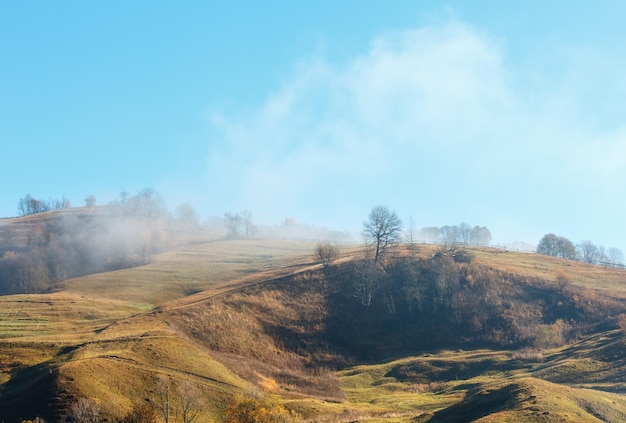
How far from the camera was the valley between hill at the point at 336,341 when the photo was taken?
152 ft

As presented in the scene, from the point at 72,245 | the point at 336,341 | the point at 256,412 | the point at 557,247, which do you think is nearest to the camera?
the point at 256,412

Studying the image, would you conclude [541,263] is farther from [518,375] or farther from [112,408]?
[112,408]

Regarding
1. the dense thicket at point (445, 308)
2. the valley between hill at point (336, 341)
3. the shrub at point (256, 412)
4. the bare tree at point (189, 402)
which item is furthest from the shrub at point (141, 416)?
the dense thicket at point (445, 308)

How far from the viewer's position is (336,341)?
89.0 meters

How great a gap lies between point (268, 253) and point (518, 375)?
353 ft

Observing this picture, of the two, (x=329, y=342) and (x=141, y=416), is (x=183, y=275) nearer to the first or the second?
(x=329, y=342)

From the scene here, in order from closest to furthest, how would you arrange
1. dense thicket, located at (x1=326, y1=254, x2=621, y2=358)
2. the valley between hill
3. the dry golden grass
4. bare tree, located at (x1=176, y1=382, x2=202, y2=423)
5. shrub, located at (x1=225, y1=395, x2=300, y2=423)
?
shrub, located at (x1=225, y1=395, x2=300, y2=423) < bare tree, located at (x1=176, y1=382, x2=202, y2=423) < the valley between hill < dense thicket, located at (x1=326, y1=254, x2=621, y2=358) < the dry golden grass

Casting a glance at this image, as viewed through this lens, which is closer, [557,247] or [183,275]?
[183,275]

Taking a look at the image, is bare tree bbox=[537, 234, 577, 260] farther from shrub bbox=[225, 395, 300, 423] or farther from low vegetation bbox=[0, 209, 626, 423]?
shrub bbox=[225, 395, 300, 423]

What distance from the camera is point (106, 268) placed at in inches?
5305

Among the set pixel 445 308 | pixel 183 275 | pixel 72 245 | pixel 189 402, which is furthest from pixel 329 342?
pixel 72 245

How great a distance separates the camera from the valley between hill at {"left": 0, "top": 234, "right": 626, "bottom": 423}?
4622 centimetres

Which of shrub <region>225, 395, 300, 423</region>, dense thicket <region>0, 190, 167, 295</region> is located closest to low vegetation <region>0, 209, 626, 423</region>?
shrub <region>225, 395, 300, 423</region>

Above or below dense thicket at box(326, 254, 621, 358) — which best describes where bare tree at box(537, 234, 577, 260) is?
above
